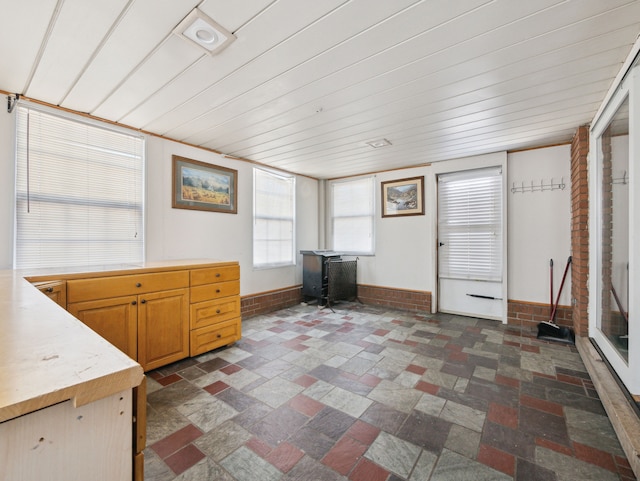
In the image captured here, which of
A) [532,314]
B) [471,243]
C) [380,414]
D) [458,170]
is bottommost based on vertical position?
[380,414]

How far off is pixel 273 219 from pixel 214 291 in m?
2.02

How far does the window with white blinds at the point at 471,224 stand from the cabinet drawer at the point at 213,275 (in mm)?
3137

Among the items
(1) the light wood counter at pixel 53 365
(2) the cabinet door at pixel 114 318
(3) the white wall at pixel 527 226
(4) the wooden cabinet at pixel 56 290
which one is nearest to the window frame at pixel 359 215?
(3) the white wall at pixel 527 226

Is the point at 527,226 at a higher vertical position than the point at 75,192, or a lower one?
lower

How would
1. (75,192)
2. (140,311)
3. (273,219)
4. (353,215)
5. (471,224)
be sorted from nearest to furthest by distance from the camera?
1. (140,311)
2. (75,192)
3. (471,224)
4. (273,219)
5. (353,215)

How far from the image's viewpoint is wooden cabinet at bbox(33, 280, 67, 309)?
1887mm

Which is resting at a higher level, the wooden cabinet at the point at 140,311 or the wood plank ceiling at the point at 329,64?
the wood plank ceiling at the point at 329,64

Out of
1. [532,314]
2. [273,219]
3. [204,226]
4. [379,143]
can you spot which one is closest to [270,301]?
[273,219]

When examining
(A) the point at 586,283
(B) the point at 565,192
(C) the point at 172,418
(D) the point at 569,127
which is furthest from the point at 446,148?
(C) the point at 172,418

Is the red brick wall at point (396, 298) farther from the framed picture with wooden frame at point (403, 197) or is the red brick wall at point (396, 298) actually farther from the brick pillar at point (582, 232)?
the brick pillar at point (582, 232)

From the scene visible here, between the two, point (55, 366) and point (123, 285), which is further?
point (123, 285)

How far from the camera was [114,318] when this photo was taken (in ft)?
7.39

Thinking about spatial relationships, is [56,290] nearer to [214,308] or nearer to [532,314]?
[214,308]

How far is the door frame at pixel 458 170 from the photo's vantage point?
12.8 feet
